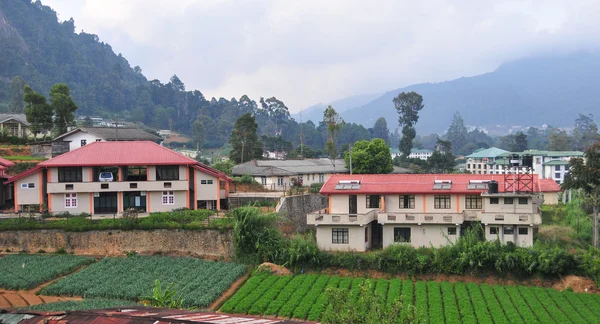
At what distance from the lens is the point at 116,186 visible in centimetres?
3722

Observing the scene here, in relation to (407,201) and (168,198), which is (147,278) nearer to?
(168,198)

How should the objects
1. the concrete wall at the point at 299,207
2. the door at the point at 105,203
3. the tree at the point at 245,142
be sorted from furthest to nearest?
1. the tree at the point at 245,142
2. the concrete wall at the point at 299,207
3. the door at the point at 105,203

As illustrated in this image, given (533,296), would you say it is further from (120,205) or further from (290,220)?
(120,205)

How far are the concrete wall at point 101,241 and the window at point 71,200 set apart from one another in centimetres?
330

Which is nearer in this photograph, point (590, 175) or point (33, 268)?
point (33, 268)

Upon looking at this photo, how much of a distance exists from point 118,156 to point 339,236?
14721 mm

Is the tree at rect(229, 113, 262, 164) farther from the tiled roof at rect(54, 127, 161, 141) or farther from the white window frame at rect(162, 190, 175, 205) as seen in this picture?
the white window frame at rect(162, 190, 175, 205)

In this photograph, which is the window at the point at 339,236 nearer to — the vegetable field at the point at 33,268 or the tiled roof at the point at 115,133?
the vegetable field at the point at 33,268

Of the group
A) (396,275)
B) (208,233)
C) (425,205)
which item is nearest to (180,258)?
(208,233)

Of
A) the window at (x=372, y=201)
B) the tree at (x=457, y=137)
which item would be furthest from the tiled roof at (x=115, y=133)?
the tree at (x=457, y=137)

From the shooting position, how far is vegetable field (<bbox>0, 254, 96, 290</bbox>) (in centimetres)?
2948

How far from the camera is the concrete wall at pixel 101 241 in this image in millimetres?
34094

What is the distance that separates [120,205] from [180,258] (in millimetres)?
6900

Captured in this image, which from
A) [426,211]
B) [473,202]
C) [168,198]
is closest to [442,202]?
[426,211]
